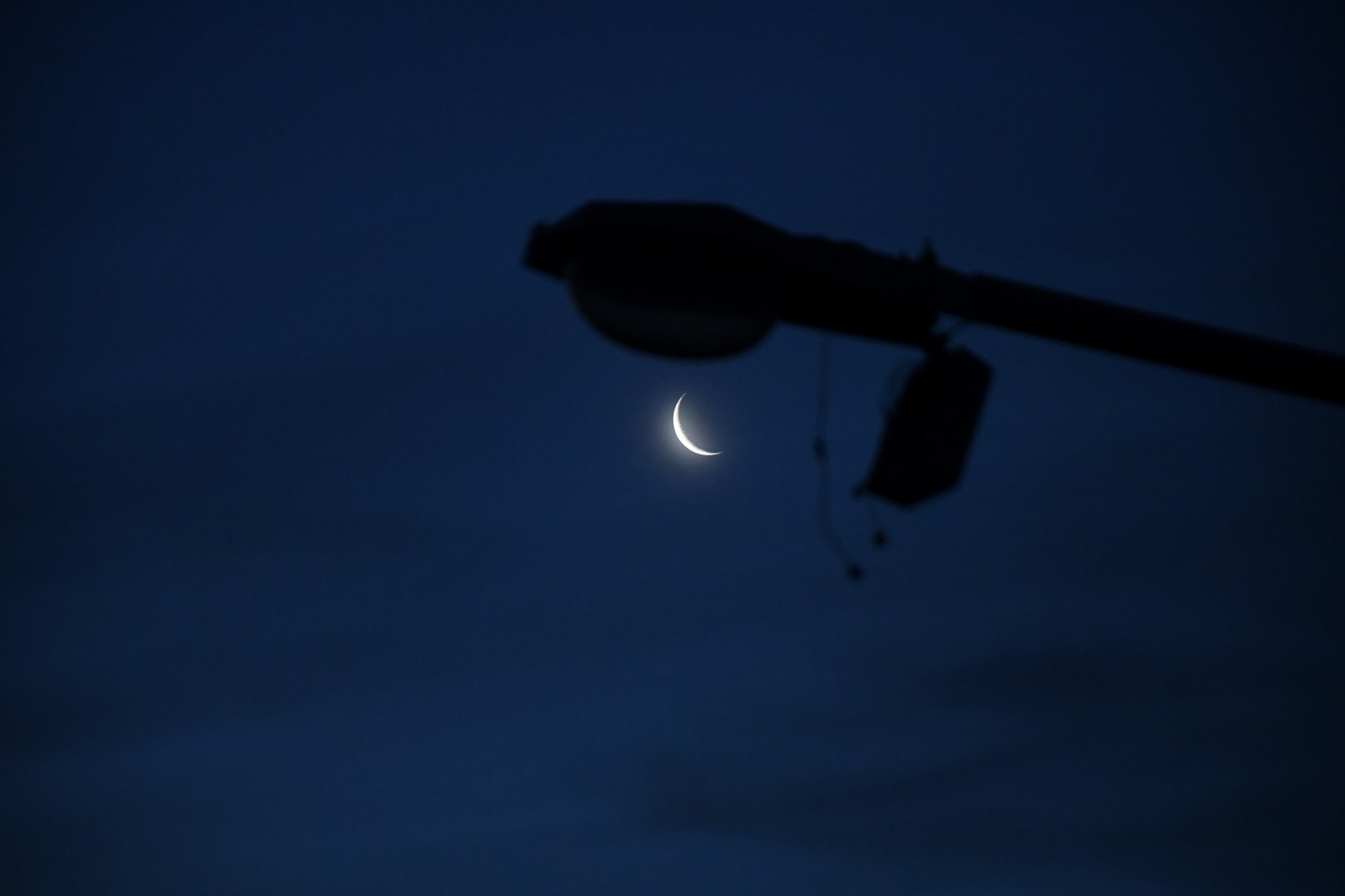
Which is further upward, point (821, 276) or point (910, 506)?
point (821, 276)

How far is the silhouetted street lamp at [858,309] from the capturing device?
5211 mm

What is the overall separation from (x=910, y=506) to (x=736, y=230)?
1.51 metres

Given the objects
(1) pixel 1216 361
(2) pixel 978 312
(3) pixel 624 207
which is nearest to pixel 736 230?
(3) pixel 624 207

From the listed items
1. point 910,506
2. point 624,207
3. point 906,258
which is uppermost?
point 906,258

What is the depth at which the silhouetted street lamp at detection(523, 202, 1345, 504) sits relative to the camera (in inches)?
205

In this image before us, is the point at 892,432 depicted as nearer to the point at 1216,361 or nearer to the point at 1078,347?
the point at 1078,347

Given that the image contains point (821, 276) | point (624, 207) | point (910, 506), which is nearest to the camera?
point (624, 207)

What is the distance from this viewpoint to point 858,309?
5750 mm

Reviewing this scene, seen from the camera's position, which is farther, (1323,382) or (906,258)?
(1323,382)

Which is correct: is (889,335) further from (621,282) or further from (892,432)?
(621,282)

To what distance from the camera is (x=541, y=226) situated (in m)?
5.39

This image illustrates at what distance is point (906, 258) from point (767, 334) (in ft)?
2.43

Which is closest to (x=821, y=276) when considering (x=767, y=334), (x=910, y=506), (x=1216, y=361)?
(x=767, y=334)

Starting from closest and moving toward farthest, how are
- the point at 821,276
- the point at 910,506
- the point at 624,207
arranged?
the point at 624,207 < the point at 821,276 < the point at 910,506
